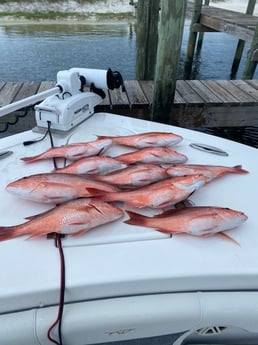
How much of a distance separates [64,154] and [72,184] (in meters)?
0.42

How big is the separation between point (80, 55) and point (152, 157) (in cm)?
894

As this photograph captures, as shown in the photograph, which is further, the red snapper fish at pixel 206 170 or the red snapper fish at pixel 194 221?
the red snapper fish at pixel 206 170

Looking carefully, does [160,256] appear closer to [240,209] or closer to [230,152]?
[240,209]

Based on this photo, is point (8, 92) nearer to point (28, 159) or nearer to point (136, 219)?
point (28, 159)

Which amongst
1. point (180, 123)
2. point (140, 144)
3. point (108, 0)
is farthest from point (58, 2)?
point (140, 144)

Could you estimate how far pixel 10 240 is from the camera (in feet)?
3.82

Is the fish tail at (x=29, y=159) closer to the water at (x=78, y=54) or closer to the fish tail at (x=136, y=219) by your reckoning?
the fish tail at (x=136, y=219)

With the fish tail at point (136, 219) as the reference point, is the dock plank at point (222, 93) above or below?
below

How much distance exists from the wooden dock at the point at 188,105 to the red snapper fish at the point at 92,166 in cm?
207

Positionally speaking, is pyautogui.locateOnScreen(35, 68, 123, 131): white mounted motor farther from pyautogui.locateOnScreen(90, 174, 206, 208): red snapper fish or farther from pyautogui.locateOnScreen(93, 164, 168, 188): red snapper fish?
pyautogui.locateOnScreen(90, 174, 206, 208): red snapper fish

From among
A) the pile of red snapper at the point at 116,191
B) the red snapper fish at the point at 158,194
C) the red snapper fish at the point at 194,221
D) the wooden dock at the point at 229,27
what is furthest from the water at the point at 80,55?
the red snapper fish at the point at 194,221

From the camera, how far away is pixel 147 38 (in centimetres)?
471

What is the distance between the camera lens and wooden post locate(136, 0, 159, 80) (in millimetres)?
4680

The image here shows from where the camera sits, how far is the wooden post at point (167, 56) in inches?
114
